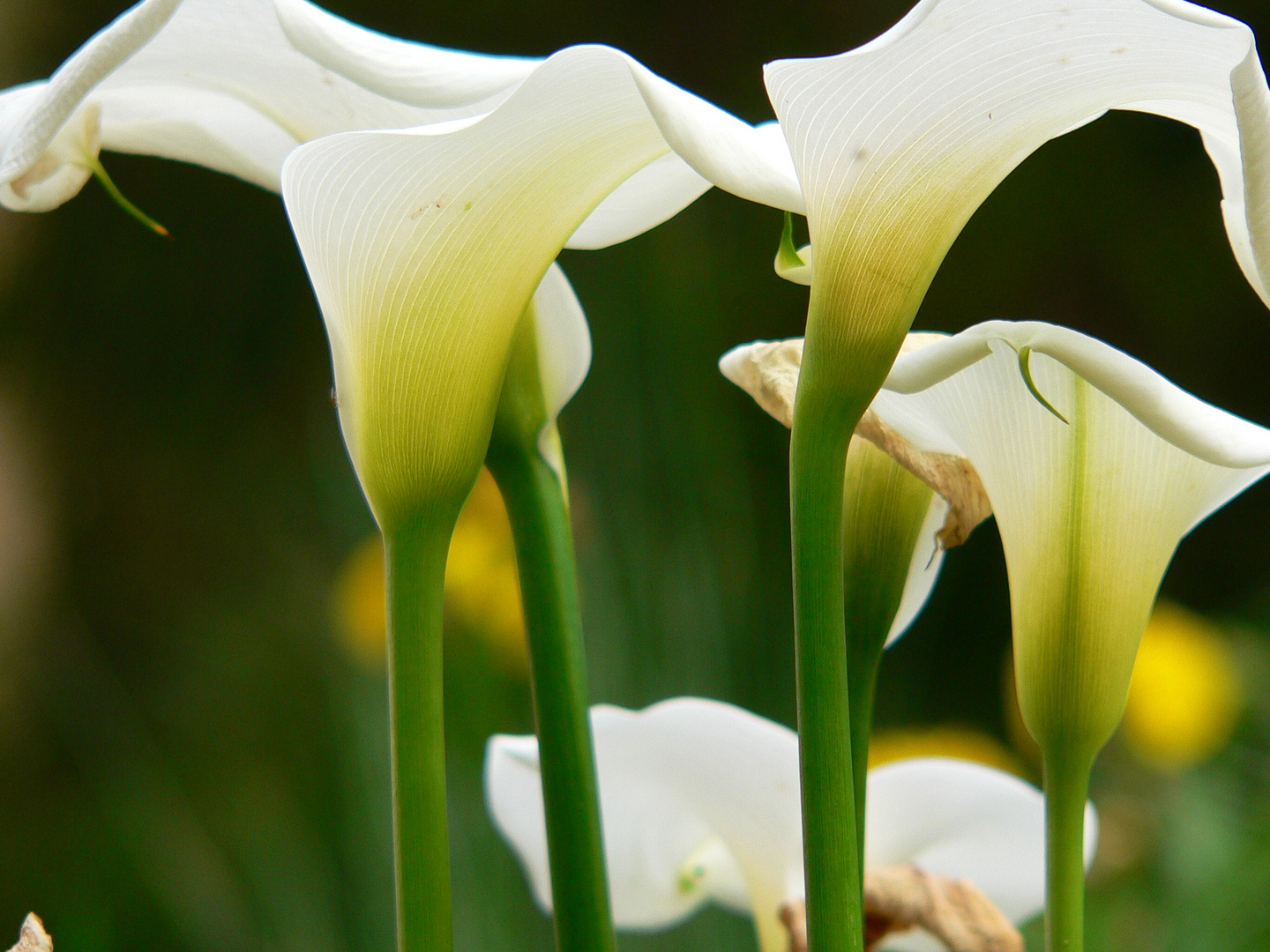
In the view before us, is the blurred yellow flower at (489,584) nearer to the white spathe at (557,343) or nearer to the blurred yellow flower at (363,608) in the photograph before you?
the blurred yellow flower at (363,608)

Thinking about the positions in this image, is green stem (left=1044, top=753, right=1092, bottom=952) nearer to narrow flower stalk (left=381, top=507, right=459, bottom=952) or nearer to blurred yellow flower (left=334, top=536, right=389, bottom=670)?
narrow flower stalk (left=381, top=507, right=459, bottom=952)

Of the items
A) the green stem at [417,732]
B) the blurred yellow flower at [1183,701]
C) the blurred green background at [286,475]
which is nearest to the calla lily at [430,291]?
the green stem at [417,732]

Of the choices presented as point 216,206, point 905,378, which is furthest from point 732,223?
point 905,378

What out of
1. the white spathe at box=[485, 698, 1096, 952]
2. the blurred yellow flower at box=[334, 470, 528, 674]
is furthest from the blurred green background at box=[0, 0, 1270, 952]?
the white spathe at box=[485, 698, 1096, 952]

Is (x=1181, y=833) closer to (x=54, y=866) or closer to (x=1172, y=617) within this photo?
(x=1172, y=617)

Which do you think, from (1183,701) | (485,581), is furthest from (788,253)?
(1183,701)
